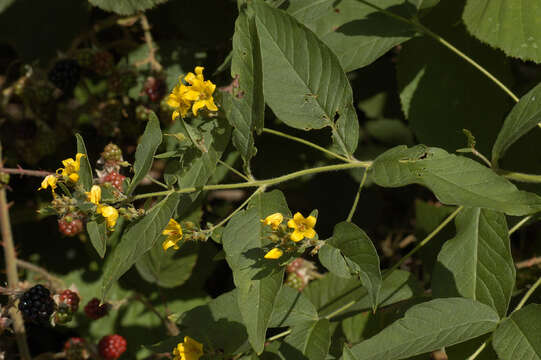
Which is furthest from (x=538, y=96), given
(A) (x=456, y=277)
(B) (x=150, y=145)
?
(B) (x=150, y=145)

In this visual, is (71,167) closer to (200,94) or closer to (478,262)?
(200,94)

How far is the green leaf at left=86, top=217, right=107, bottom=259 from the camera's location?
1756 mm

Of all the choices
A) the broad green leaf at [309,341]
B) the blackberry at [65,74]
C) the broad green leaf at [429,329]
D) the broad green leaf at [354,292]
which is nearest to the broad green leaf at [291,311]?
the broad green leaf at [309,341]

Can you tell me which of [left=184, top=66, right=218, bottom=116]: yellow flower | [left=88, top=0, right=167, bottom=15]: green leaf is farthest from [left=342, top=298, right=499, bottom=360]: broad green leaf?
[left=88, top=0, right=167, bottom=15]: green leaf

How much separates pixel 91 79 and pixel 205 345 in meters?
2.16

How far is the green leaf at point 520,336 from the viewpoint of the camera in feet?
5.50

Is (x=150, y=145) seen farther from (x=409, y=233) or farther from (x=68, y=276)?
(x=409, y=233)

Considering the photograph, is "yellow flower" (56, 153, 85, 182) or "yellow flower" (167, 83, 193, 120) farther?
"yellow flower" (167, 83, 193, 120)

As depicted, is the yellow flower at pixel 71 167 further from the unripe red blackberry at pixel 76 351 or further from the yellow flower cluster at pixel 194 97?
the unripe red blackberry at pixel 76 351

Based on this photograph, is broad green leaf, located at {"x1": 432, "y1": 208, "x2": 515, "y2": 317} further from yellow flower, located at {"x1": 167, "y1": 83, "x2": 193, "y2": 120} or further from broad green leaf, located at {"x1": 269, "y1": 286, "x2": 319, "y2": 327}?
yellow flower, located at {"x1": 167, "y1": 83, "x2": 193, "y2": 120}

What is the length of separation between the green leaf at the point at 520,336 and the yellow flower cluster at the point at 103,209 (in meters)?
1.22

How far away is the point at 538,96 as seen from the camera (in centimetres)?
180

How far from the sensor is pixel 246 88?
6.10 ft

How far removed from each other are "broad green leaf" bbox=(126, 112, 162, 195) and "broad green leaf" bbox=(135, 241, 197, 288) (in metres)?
1.29
